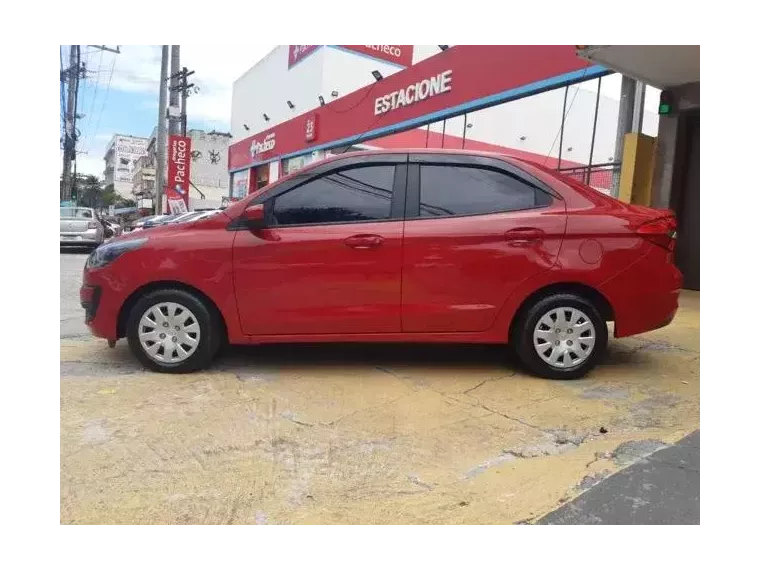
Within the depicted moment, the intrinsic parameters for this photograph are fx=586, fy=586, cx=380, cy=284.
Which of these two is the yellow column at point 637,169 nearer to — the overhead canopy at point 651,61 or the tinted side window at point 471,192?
the overhead canopy at point 651,61

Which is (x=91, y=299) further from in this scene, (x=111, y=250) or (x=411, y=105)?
(x=411, y=105)

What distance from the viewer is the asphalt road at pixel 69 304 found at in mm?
5855

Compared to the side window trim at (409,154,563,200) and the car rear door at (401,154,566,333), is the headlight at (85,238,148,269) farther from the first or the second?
the side window trim at (409,154,563,200)

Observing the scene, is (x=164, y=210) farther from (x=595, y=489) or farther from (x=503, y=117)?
(x=595, y=489)

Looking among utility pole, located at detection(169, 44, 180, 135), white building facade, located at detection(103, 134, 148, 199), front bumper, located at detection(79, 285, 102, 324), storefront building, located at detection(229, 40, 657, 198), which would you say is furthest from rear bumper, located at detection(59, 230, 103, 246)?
white building facade, located at detection(103, 134, 148, 199)

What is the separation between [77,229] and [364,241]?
15.5 m

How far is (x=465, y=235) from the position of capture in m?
4.13

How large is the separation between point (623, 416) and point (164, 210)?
74.0ft

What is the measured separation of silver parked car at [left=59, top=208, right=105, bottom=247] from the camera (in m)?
16.8

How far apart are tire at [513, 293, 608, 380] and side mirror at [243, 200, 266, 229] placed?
1992mm

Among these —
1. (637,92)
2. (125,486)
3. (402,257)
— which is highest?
(637,92)

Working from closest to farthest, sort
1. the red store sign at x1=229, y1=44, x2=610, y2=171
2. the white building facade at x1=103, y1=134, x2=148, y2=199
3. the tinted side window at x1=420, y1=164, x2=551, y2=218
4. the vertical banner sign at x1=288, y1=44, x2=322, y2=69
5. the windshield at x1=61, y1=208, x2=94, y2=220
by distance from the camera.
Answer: the tinted side window at x1=420, y1=164, x2=551, y2=218
the red store sign at x1=229, y1=44, x2=610, y2=171
the windshield at x1=61, y1=208, x2=94, y2=220
the vertical banner sign at x1=288, y1=44, x2=322, y2=69
the white building facade at x1=103, y1=134, x2=148, y2=199

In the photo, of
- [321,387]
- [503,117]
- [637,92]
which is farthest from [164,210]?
[321,387]

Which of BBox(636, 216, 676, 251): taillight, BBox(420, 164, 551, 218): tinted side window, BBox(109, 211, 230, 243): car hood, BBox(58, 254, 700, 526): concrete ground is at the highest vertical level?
BBox(420, 164, 551, 218): tinted side window
